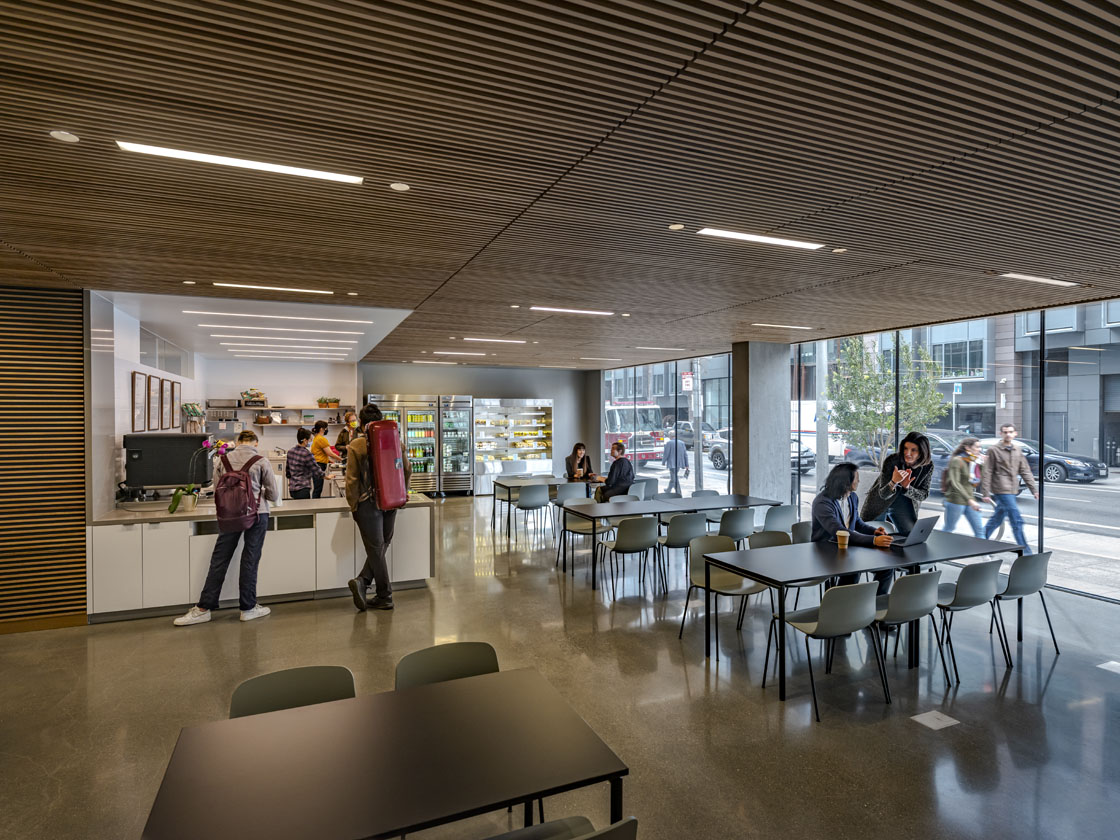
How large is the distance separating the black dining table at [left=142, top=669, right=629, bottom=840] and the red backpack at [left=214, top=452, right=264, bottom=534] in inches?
137

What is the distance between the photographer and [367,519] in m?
5.55

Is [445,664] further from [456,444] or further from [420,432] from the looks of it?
[456,444]

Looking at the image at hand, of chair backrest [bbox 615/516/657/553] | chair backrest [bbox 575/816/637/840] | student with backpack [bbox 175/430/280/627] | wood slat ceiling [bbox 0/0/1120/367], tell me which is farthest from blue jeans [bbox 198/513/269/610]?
chair backrest [bbox 575/816/637/840]

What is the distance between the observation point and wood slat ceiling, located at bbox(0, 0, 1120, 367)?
5.56ft

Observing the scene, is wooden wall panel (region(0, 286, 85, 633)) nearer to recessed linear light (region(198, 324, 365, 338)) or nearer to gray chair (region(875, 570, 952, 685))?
recessed linear light (region(198, 324, 365, 338))

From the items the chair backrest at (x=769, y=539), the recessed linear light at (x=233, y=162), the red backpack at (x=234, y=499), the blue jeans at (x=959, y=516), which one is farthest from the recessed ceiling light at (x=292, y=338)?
the blue jeans at (x=959, y=516)

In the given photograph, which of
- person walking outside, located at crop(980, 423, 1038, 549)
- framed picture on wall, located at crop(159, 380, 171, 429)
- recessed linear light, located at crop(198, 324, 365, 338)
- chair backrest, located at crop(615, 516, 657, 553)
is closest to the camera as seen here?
chair backrest, located at crop(615, 516, 657, 553)

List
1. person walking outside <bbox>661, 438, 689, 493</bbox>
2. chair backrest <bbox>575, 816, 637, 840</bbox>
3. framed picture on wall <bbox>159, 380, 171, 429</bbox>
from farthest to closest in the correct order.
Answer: person walking outside <bbox>661, 438, 689, 493</bbox>
framed picture on wall <bbox>159, 380, 171, 429</bbox>
chair backrest <bbox>575, 816, 637, 840</bbox>

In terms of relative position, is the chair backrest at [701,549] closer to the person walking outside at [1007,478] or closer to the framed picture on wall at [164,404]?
the person walking outside at [1007,478]

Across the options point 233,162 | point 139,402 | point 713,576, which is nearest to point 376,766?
point 233,162

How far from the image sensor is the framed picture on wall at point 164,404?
7.32m

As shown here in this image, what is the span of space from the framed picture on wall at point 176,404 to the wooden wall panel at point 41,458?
9.96 feet

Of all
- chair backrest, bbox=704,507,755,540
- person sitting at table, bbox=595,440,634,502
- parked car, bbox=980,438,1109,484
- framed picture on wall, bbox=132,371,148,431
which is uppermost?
framed picture on wall, bbox=132,371,148,431

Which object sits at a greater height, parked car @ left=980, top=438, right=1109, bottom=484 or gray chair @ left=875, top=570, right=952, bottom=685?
parked car @ left=980, top=438, right=1109, bottom=484
